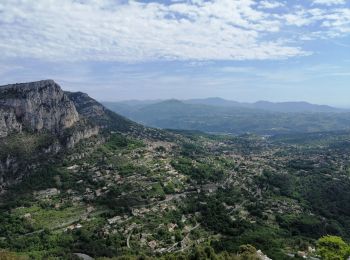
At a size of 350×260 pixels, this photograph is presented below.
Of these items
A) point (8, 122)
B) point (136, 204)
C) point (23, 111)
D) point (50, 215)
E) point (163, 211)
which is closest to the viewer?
point (50, 215)

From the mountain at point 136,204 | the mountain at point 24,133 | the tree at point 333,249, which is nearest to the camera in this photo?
the tree at point 333,249

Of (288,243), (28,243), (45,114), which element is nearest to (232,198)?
(288,243)

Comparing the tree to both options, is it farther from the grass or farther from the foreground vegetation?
the grass

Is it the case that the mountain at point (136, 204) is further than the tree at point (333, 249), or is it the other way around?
the mountain at point (136, 204)

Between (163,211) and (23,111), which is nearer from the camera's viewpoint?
(163,211)

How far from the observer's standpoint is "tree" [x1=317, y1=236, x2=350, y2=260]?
7462 centimetres

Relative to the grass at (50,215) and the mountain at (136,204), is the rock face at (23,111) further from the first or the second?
the grass at (50,215)

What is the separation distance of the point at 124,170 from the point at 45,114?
47413 mm

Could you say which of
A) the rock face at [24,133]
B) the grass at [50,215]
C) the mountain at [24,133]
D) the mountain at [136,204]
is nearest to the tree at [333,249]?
the mountain at [136,204]

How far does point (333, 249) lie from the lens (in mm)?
76562

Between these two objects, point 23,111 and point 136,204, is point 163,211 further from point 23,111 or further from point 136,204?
point 23,111

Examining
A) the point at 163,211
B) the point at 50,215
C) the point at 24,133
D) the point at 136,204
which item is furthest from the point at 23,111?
the point at 163,211

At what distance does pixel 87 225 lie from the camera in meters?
125

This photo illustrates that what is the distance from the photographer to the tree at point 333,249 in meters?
74.6
